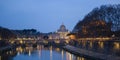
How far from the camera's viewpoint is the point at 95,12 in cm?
8144

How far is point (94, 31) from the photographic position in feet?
275

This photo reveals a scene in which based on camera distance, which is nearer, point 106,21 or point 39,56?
point 106,21

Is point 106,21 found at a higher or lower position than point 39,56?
higher

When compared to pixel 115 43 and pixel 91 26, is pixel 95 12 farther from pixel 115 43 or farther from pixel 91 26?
pixel 115 43

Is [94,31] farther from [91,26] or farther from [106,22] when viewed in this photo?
[106,22]

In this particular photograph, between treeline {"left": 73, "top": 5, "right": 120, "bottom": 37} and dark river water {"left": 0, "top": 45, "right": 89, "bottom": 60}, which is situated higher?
treeline {"left": 73, "top": 5, "right": 120, "bottom": 37}

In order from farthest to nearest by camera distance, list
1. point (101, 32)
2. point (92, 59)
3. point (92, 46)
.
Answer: point (92, 46)
point (101, 32)
point (92, 59)

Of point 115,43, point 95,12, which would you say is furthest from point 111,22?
point 115,43

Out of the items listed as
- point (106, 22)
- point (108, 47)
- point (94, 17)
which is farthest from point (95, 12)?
point (108, 47)

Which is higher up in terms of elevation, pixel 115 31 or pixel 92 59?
pixel 115 31

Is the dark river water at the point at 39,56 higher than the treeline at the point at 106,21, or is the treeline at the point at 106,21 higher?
the treeline at the point at 106,21

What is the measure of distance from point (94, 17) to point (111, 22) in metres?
10.1

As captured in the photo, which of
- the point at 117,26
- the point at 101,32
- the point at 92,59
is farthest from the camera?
the point at 101,32

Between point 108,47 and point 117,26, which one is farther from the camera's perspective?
point 117,26
